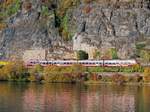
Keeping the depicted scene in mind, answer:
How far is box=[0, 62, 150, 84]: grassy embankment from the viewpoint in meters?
102

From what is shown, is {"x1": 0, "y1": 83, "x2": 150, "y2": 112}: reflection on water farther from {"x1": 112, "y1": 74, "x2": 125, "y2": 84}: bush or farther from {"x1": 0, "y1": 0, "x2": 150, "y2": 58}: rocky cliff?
{"x1": 0, "y1": 0, "x2": 150, "y2": 58}: rocky cliff

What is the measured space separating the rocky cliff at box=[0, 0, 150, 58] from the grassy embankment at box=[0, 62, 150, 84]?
10126mm

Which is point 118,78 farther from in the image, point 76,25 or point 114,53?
point 76,25

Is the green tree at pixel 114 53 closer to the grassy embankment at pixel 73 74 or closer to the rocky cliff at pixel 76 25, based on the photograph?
the rocky cliff at pixel 76 25

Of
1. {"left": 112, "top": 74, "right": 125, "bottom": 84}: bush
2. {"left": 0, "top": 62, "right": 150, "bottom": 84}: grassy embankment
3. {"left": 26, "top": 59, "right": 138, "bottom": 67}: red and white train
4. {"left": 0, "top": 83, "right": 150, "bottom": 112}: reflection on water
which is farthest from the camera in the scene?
{"left": 26, "top": 59, "right": 138, "bottom": 67}: red and white train

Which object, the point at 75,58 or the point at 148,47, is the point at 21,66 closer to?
the point at 75,58

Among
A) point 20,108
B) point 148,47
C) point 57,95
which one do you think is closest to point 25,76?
point 148,47

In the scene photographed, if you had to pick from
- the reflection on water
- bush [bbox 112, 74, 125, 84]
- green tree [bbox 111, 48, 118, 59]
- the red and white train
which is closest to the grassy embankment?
bush [bbox 112, 74, 125, 84]

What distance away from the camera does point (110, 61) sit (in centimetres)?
11344

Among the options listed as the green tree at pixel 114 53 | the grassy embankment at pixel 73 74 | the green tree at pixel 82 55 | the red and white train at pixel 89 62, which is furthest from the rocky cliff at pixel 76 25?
the grassy embankment at pixel 73 74

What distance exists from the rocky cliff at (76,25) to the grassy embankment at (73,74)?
1013cm

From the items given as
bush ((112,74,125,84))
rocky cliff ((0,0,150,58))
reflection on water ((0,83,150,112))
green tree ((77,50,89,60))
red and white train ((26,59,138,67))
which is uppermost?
rocky cliff ((0,0,150,58))

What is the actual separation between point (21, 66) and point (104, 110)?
5241 centimetres

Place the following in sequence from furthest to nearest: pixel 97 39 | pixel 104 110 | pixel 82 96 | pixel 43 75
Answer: pixel 97 39
pixel 43 75
pixel 82 96
pixel 104 110
